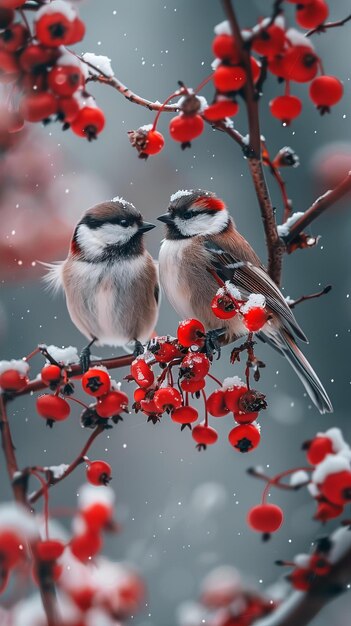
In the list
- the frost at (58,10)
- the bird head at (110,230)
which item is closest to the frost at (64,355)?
the bird head at (110,230)

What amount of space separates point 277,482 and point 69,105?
0.41 meters

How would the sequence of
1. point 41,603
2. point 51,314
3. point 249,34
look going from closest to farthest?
1. point 249,34
2. point 41,603
3. point 51,314

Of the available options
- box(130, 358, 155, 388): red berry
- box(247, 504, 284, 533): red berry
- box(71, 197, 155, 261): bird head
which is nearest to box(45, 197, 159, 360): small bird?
box(71, 197, 155, 261): bird head

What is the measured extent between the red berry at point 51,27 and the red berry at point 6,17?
29mm

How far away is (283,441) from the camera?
79 cm

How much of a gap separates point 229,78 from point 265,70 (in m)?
0.03

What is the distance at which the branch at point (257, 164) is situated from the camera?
57 centimetres

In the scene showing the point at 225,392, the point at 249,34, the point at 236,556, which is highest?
the point at 249,34

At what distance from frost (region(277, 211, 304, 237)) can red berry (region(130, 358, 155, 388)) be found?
0.61 feet

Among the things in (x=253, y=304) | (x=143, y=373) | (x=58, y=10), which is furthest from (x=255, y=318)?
(x=58, y=10)

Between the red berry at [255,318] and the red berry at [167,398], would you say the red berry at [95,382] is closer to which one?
the red berry at [167,398]

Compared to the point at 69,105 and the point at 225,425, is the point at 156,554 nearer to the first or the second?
the point at 225,425

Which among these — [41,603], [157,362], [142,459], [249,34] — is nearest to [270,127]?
[249,34]

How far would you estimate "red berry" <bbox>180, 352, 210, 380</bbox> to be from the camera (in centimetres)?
62
